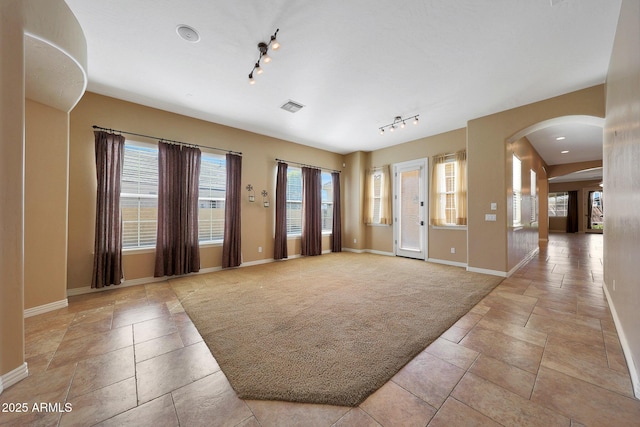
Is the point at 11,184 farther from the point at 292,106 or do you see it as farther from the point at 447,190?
the point at 447,190

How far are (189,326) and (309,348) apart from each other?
1293 mm

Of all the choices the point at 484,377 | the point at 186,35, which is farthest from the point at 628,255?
the point at 186,35

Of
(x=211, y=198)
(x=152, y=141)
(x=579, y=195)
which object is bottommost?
(x=211, y=198)

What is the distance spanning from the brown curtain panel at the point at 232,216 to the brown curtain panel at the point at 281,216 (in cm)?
89

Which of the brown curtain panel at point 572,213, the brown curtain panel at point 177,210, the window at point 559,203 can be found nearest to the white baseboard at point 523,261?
the brown curtain panel at point 177,210

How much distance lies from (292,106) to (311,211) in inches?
107

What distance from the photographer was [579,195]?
11.3 m

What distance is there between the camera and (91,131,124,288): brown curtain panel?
3289 millimetres

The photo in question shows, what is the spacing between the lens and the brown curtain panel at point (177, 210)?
150 inches

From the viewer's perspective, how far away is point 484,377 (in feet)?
5.16

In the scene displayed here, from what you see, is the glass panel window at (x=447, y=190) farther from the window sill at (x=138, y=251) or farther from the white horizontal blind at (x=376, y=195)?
the window sill at (x=138, y=251)

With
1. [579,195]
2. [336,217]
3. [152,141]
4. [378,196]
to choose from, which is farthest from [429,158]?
[579,195]

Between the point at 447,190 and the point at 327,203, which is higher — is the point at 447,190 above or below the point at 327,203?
above

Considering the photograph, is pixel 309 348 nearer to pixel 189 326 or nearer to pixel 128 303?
pixel 189 326
